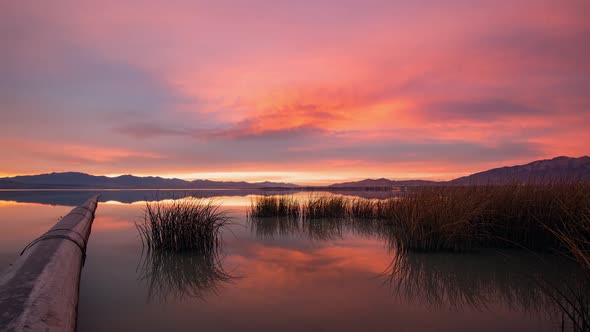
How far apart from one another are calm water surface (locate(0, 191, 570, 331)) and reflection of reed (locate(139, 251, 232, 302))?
0.01 m

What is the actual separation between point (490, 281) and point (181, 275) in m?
4.24

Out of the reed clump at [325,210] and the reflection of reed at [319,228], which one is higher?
the reed clump at [325,210]

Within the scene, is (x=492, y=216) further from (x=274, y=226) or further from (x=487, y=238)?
(x=274, y=226)

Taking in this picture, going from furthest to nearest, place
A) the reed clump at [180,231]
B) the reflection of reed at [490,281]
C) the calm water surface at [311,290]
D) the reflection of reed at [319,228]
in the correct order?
the reflection of reed at [319,228], the reed clump at [180,231], the reflection of reed at [490,281], the calm water surface at [311,290]

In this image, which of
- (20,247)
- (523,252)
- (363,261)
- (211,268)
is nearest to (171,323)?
(211,268)

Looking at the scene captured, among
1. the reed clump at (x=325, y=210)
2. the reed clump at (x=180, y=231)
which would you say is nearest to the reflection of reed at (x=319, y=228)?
the reed clump at (x=325, y=210)

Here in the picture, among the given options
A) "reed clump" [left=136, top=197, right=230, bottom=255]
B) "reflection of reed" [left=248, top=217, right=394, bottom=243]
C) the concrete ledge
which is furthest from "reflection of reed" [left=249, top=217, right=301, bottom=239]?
the concrete ledge

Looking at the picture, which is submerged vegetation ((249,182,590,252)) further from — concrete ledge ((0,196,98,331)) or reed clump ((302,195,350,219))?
concrete ledge ((0,196,98,331))

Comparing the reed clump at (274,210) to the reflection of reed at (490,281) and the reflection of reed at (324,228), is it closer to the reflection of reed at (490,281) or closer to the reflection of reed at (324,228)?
the reflection of reed at (324,228)

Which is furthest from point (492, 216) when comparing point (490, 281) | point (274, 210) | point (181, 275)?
point (274, 210)

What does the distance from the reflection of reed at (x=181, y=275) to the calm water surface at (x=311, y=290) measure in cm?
1

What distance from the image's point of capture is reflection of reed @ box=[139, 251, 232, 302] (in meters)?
4.10

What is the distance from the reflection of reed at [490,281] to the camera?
376 centimetres

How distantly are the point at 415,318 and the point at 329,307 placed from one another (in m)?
0.86
